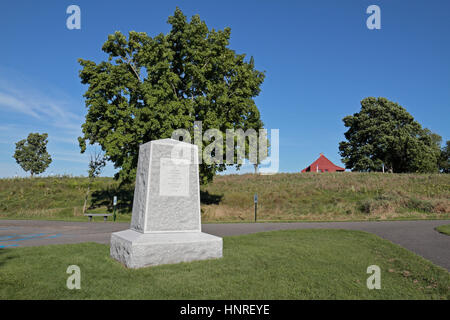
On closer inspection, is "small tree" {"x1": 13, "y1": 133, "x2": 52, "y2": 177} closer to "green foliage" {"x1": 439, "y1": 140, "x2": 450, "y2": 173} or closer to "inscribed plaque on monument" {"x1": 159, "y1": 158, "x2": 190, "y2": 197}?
"inscribed plaque on monument" {"x1": 159, "y1": 158, "x2": 190, "y2": 197}

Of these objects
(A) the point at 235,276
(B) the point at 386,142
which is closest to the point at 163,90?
(A) the point at 235,276

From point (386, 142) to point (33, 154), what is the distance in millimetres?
73884

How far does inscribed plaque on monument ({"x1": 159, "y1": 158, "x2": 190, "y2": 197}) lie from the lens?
758 cm

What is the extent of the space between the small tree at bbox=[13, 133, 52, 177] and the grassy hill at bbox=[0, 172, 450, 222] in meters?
30.6

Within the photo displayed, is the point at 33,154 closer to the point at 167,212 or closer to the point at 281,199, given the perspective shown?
the point at 281,199

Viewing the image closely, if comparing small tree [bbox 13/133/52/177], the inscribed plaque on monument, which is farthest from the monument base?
small tree [bbox 13/133/52/177]

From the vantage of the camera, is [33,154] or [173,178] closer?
[173,178]

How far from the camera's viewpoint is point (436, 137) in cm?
6594

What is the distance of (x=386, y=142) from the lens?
43.5m

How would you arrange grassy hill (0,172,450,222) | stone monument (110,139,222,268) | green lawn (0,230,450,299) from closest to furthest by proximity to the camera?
green lawn (0,230,450,299), stone monument (110,139,222,268), grassy hill (0,172,450,222)

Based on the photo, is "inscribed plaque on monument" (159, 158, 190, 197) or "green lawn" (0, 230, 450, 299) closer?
"green lawn" (0, 230, 450, 299)

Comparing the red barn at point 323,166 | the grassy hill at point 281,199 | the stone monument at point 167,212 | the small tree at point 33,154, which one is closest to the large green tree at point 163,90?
the grassy hill at point 281,199
